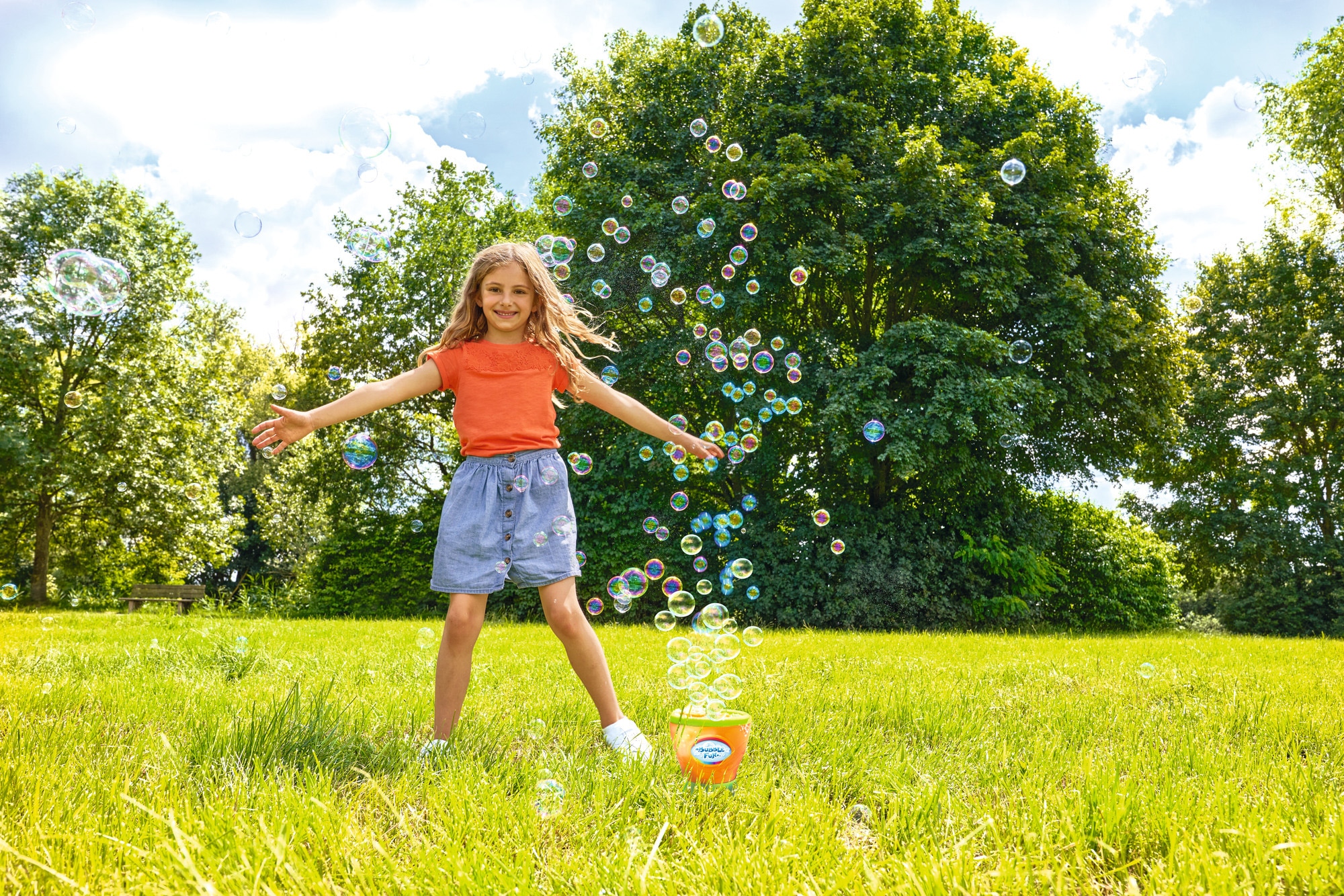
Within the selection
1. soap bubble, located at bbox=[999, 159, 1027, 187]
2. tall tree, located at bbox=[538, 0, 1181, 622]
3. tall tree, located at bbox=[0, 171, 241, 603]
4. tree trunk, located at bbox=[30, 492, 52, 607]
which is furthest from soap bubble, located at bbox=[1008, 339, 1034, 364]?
tree trunk, located at bbox=[30, 492, 52, 607]

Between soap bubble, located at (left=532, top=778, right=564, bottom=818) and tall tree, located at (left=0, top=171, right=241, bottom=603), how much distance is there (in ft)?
71.4

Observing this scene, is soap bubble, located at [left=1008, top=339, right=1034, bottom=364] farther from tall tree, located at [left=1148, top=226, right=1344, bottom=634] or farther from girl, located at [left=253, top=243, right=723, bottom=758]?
girl, located at [left=253, top=243, right=723, bottom=758]

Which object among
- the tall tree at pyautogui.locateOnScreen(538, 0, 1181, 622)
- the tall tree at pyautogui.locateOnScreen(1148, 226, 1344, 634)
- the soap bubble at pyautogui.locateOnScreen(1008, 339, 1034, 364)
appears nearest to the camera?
the soap bubble at pyautogui.locateOnScreen(1008, 339, 1034, 364)

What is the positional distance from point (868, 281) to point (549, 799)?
13.4 m

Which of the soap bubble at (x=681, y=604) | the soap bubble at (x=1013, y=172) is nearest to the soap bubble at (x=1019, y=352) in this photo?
the soap bubble at (x=1013, y=172)

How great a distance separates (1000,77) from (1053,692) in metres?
14.0

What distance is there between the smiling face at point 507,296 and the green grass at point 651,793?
147cm

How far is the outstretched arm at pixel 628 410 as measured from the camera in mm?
3143

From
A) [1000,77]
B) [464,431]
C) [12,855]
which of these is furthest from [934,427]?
[12,855]

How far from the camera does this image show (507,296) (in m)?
3.05

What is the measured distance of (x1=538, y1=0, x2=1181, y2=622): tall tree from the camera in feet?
41.0

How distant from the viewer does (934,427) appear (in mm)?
11695

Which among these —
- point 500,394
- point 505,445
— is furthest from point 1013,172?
point 505,445

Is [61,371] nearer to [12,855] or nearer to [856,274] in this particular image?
[856,274]
